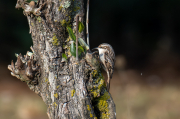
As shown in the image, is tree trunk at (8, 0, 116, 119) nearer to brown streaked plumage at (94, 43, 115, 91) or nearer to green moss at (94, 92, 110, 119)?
green moss at (94, 92, 110, 119)

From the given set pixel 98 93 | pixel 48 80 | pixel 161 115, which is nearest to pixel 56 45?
pixel 48 80

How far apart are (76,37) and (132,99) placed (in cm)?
208

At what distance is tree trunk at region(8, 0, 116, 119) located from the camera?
4.41 ft

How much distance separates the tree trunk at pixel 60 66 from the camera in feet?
4.41

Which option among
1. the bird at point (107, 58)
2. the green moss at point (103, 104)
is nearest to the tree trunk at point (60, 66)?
the green moss at point (103, 104)

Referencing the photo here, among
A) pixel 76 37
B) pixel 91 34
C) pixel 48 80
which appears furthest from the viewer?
pixel 91 34

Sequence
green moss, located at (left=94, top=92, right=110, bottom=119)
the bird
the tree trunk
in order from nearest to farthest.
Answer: the tree trunk → green moss, located at (left=94, top=92, right=110, bottom=119) → the bird

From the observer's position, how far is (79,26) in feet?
4.42

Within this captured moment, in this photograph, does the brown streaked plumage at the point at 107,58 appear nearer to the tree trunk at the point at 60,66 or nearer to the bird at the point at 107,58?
the bird at the point at 107,58

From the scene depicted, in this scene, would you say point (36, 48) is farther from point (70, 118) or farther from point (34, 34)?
point (70, 118)

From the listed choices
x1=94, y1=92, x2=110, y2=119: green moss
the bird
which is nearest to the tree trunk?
x1=94, y1=92, x2=110, y2=119: green moss

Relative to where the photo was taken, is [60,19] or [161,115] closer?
[60,19]

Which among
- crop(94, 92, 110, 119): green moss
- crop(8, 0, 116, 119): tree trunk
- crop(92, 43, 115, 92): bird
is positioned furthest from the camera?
crop(92, 43, 115, 92): bird

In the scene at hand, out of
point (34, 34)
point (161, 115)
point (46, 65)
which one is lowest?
point (161, 115)
